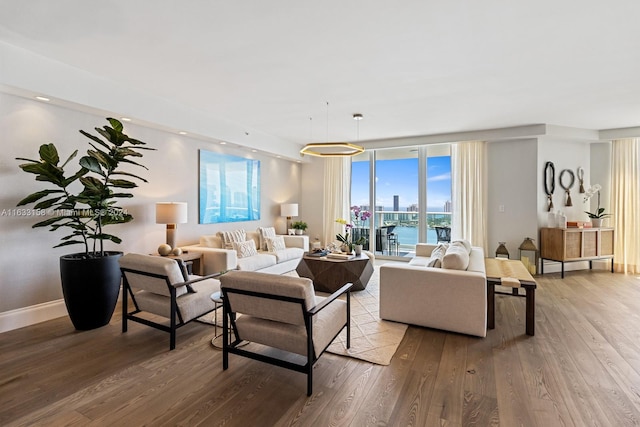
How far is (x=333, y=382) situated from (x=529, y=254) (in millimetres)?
5130

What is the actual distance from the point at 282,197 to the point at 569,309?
555 centimetres

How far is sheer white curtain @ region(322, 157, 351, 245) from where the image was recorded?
7527mm

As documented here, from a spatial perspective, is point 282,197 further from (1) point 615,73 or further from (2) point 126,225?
(1) point 615,73

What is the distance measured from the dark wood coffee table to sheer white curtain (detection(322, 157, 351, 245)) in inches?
115

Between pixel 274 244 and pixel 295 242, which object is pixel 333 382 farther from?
pixel 295 242

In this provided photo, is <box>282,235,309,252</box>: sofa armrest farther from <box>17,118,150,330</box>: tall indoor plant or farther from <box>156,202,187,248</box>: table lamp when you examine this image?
<box>17,118,150,330</box>: tall indoor plant

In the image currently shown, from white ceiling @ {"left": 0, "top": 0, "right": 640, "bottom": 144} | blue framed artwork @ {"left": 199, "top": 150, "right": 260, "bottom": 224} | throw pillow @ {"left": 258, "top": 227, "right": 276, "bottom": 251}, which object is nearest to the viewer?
white ceiling @ {"left": 0, "top": 0, "right": 640, "bottom": 144}

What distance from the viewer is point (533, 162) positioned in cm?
577

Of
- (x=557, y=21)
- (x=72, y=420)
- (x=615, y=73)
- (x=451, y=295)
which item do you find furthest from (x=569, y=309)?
(x=72, y=420)

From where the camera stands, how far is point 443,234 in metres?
6.71

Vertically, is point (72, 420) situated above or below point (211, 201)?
below

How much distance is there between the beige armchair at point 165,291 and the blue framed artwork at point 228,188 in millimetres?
2406

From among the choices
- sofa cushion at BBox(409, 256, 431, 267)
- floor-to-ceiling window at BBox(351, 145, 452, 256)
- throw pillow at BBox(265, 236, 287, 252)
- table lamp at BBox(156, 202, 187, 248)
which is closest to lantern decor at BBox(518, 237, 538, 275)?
floor-to-ceiling window at BBox(351, 145, 452, 256)

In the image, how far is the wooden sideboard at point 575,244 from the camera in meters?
5.45
